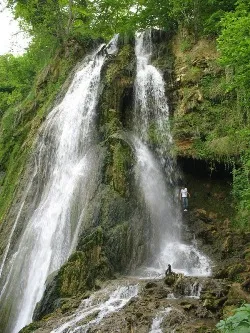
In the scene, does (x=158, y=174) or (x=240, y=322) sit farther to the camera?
(x=158, y=174)

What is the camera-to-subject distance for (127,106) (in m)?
16.6

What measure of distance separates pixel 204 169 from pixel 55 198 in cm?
583

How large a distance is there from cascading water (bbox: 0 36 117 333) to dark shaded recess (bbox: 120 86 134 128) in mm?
1198

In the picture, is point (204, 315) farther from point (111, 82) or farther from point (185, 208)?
point (111, 82)

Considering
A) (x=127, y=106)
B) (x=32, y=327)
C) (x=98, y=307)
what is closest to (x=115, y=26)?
(x=127, y=106)

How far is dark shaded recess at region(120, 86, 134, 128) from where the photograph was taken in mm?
16266

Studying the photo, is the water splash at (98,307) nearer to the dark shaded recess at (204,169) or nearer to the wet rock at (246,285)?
the wet rock at (246,285)

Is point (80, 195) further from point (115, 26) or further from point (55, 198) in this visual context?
point (115, 26)

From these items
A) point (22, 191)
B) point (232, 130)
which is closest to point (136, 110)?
point (232, 130)

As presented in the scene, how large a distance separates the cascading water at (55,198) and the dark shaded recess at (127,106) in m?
1.20

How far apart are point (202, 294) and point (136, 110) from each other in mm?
9646

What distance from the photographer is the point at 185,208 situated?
13.8 meters

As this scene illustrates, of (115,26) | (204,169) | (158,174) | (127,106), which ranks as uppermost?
(115,26)

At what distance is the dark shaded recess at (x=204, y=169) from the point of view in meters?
14.5
